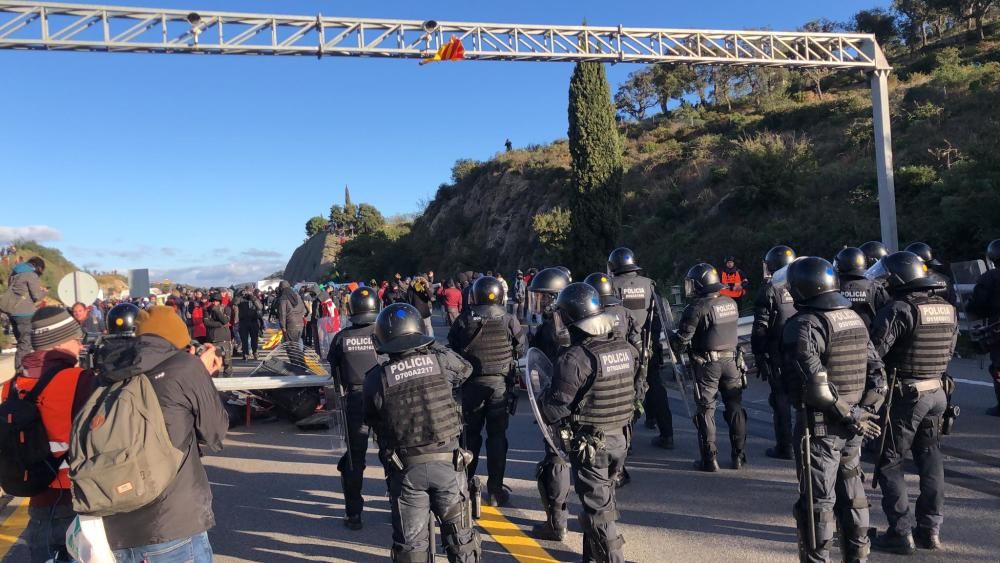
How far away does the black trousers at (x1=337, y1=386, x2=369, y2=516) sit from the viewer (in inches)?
209

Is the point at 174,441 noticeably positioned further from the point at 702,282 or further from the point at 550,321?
the point at 702,282

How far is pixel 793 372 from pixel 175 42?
13633 mm

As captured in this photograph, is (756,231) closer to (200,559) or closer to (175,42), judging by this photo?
(175,42)

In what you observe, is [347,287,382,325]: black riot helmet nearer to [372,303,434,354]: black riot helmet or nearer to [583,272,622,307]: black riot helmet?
[372,303,434,354]: black riot helmet

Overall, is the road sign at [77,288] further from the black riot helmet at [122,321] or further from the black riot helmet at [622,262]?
the black riot helmet at [622,262]

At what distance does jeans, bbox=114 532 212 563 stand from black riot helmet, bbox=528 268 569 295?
4048 mm

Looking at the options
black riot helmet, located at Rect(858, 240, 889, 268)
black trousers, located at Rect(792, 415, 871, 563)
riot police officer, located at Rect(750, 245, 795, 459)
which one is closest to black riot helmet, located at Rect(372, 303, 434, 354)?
black trousers, located at Rect(792, 415, 871, 563)

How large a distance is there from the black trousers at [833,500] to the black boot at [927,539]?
0.76 meters

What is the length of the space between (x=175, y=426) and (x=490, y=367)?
307 centimetres

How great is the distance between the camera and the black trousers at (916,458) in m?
4.45

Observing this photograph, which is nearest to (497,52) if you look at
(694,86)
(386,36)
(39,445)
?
(386,36)

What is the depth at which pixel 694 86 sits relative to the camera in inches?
1993

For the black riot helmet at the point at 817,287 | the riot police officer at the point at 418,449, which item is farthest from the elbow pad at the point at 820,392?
the riot police officer at the point at 418,449

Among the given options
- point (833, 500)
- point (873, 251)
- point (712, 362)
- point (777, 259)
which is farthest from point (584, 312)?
point (873, 251)
